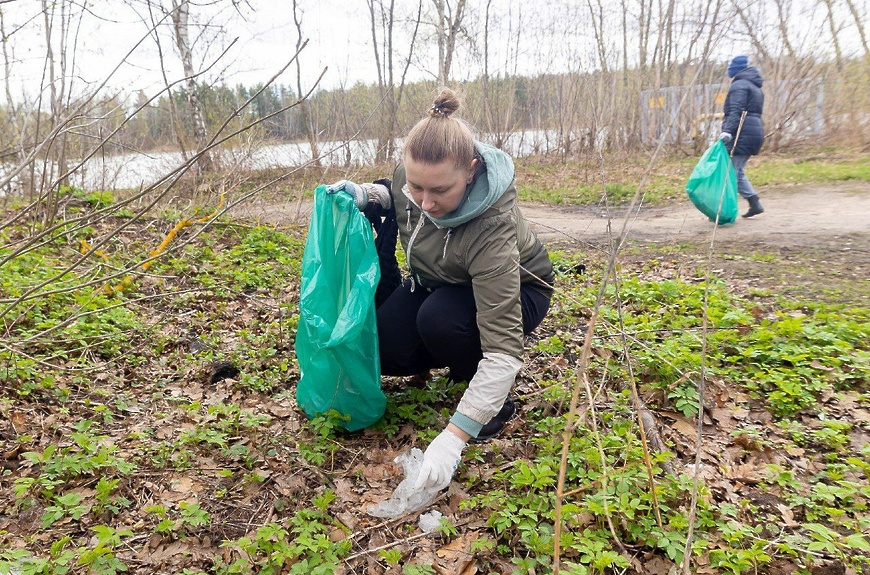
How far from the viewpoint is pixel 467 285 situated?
2.35 meters

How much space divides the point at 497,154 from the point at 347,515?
1.36 meters

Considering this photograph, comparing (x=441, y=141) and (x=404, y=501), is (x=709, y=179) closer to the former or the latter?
(x=441, y=141)

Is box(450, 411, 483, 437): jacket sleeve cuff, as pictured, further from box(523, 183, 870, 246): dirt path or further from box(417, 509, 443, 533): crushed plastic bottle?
box(523, 183, 870, 246): dirt path

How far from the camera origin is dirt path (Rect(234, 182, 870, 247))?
5.20 m

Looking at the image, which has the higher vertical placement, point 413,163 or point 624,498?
point 413,163

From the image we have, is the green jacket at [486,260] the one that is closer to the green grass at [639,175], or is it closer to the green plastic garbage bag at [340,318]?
the green plastic garbage bag at [340,318]

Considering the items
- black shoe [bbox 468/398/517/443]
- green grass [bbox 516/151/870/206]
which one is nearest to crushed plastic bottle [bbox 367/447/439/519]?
black shoe [bbox 468/398/517/443]

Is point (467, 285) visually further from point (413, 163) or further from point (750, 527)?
point (750, 527)

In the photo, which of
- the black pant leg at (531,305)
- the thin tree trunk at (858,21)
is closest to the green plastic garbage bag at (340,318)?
the black pant leg at (531,305)

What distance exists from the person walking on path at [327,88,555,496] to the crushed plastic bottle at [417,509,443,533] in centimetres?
10

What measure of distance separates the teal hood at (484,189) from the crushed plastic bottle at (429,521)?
0.99 meters

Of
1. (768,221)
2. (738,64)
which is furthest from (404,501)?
(738,64)

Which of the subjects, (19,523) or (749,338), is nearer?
(19,523)

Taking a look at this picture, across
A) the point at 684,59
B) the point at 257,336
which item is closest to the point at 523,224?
the point at 257,336
